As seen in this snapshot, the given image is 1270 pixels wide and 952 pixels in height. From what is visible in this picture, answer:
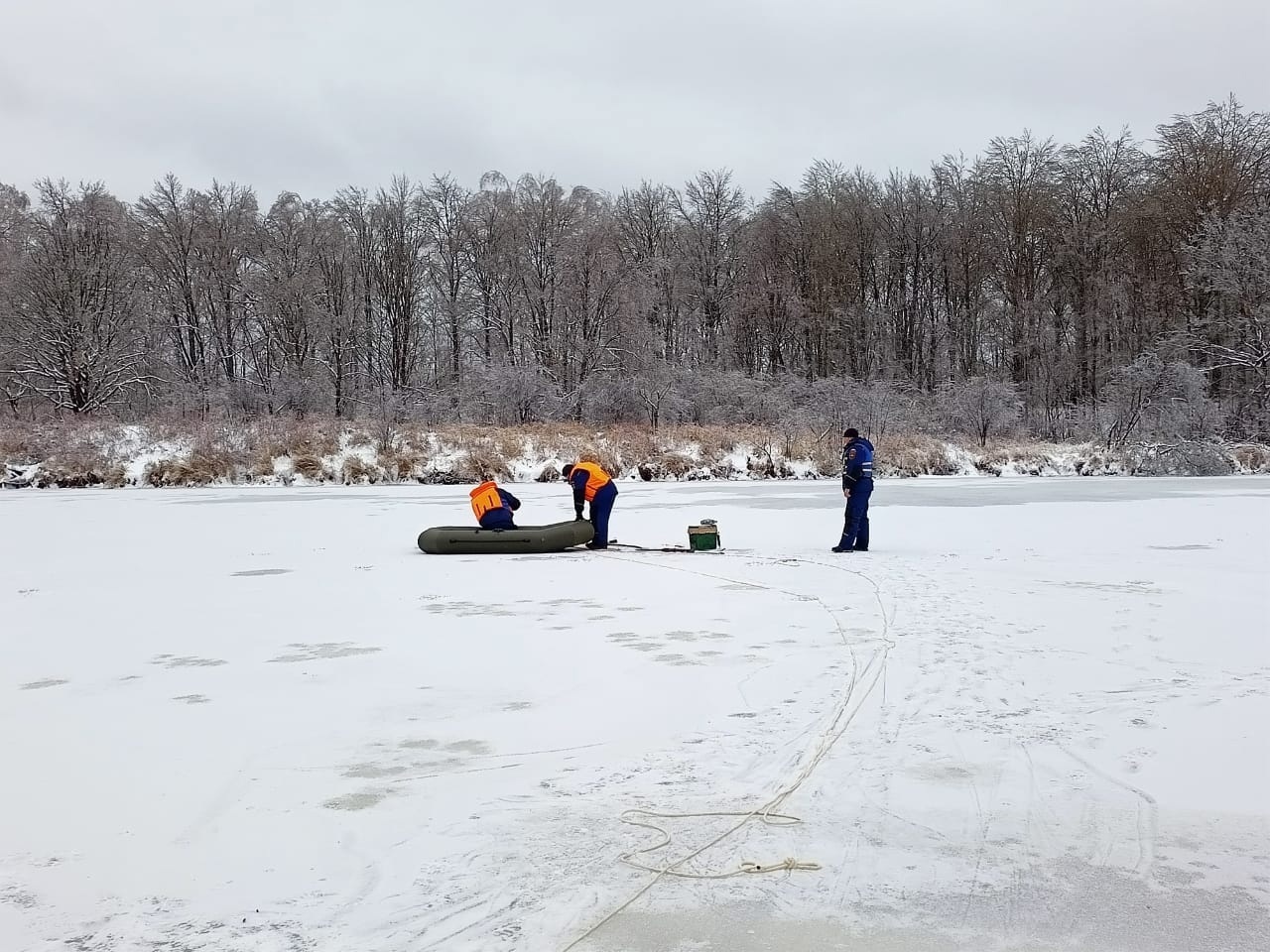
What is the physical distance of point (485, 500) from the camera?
11.3 m

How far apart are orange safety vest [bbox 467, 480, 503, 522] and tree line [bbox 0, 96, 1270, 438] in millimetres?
17528

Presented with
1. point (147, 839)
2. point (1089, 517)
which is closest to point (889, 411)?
point (1089, 517)

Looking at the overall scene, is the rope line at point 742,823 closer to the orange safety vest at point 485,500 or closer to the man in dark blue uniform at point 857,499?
the man in dark blue uniform at point 857,499

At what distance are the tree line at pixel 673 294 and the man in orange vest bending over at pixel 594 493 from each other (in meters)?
17.9

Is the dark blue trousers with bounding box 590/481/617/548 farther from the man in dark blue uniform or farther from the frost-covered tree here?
the frost-covered tree

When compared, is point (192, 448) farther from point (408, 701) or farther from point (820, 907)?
point (820, 907)

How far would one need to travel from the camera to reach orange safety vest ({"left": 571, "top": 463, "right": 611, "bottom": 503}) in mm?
11320

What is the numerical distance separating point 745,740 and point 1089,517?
11180 mm

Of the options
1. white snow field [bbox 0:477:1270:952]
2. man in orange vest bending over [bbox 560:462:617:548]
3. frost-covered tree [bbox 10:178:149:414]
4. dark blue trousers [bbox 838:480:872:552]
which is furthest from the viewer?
frost-covered tree [bbox 10:178:149:414]

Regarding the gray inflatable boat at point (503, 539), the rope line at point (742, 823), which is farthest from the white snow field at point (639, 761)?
the gray inflatable boat at point (503, 539)

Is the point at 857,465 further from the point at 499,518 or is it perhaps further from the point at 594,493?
the point at 499,518

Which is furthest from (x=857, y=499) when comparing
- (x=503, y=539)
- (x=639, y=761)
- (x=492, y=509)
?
(x=639, y=761)

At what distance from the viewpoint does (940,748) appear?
13.7 feet

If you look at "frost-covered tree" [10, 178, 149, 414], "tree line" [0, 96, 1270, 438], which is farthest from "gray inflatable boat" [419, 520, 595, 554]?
"frost-covered tree" [10, 178, 149, 414]
